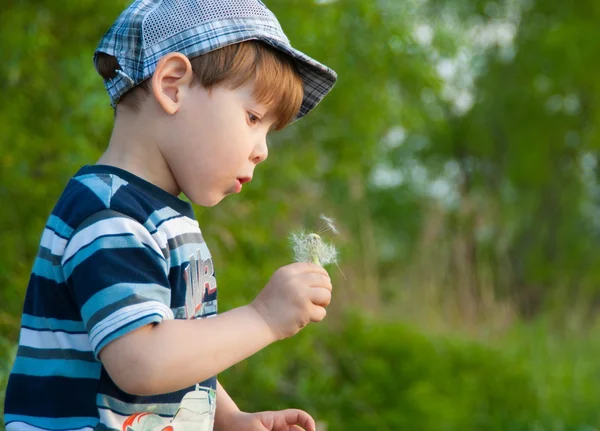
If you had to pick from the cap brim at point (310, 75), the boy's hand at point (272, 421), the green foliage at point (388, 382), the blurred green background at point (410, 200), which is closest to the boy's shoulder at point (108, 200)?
the cap brim at point (310, 75)

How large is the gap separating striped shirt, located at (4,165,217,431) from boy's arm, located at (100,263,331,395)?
3 cm

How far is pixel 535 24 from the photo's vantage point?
1012cm

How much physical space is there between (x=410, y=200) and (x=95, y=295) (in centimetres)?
978

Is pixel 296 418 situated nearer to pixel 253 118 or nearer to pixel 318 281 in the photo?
pixel 318 281

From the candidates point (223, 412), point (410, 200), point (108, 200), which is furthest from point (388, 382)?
point (410, 200)

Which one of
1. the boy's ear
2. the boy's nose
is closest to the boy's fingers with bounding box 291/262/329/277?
the boy's nose

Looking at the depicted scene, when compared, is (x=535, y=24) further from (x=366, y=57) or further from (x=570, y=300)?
(x=366, y=57)

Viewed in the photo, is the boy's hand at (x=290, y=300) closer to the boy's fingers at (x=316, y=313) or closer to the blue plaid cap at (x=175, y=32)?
the boy's fingers at (x=316, y=313)

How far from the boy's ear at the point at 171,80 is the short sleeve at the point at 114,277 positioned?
0.80 ft

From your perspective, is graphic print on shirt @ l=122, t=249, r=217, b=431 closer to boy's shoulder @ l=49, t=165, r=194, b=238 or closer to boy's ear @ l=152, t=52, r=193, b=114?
boy's shoulder @ l=49, t=165, r=194, b=238

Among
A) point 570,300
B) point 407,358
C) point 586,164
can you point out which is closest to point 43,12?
point 407,358

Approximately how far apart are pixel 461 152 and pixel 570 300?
7.58 feet

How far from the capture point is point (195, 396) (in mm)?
1554

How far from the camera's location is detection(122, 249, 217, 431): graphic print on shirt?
144cm
